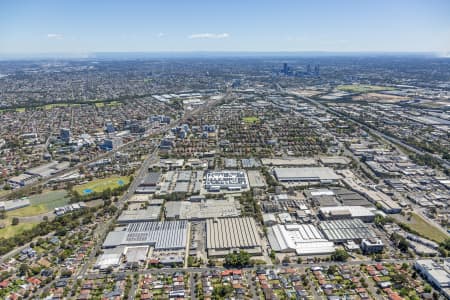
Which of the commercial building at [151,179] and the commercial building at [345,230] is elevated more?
the commercial building at [151,179]

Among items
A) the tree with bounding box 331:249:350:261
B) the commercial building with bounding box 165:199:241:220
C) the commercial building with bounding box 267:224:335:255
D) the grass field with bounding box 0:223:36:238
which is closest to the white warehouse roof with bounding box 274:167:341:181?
the commercial building with bounding box 165:199:241:220

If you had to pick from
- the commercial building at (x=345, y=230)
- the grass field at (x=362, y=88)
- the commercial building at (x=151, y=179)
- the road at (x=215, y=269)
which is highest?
the grass field at (x=362, y=88)

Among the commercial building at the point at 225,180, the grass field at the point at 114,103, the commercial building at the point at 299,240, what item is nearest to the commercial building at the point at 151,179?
the commercial building at the point at 225,180

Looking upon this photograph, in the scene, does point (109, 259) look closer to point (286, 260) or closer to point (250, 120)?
point (286, 260)

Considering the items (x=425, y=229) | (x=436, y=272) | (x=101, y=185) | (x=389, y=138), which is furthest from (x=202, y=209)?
(x=389, y=138)

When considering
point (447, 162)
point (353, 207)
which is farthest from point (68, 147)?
point (447, 162)

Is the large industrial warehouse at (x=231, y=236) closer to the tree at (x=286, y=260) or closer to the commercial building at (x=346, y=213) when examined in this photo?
the tree at (x=286, y=260)
